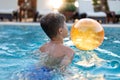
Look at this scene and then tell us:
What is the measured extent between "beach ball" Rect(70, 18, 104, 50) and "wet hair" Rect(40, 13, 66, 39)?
1056 mm

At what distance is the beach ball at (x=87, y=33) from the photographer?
463 cm

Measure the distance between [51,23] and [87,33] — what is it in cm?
126

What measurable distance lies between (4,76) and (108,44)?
423 centimetres

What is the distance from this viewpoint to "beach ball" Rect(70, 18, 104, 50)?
15.2ft

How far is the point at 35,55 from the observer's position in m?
4.14

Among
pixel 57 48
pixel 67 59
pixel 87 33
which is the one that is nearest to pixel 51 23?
pixel 57 48

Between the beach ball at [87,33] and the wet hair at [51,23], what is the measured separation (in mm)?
1056

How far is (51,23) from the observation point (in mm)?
3555

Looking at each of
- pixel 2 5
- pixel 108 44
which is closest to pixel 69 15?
pixel 2 5

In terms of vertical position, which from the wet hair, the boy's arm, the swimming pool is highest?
the wet hair

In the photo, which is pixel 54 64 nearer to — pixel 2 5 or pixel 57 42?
pixel 57 42

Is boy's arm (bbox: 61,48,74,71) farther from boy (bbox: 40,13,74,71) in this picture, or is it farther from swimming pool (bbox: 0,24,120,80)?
swimming pool (bbox: 0,24,120,80)

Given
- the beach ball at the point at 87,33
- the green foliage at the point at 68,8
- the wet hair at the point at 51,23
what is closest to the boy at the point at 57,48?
the wet hair at the point at 51,23

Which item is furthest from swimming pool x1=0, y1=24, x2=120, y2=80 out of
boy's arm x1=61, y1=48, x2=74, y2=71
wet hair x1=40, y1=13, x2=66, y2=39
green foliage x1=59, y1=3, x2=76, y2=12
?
green foliage x1=59, y1=3, x2=76, y2=12
